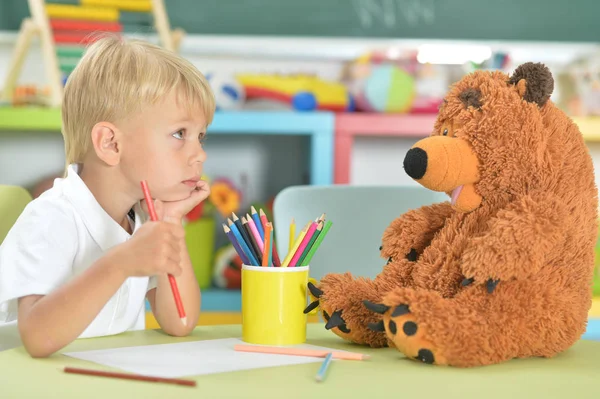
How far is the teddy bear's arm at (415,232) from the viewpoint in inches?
33.7

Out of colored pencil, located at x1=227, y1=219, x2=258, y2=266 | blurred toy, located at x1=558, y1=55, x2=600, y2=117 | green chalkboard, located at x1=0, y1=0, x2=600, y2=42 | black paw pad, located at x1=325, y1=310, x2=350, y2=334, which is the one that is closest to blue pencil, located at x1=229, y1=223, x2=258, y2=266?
colored pencil, located at x1=227, y1=219, x2=258, y2=266

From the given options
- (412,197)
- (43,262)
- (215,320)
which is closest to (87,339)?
(43,262)

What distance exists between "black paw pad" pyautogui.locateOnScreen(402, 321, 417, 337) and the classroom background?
148 centimetres

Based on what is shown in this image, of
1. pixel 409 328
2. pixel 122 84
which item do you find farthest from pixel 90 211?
pixel 409 328

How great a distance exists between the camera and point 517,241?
0.71 m

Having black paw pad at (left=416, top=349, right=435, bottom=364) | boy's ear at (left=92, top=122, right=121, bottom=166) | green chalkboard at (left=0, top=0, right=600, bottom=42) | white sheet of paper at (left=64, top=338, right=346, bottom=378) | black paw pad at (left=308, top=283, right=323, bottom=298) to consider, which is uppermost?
green chalkboard at (left=0, top=0, right=600, bottom=42)

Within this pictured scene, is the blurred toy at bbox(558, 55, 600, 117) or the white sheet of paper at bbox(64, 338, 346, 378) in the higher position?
the blurred toy at bbox(558, 55, 600, 117)

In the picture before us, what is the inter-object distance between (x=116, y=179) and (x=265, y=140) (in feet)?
5.14

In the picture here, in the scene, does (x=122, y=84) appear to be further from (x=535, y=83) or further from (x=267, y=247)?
(x=535, y=83)

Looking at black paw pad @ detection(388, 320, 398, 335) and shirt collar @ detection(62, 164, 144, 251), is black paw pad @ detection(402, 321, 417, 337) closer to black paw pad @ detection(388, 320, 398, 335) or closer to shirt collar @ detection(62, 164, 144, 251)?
black paw pad @ detection(388, 320, 398, 335)

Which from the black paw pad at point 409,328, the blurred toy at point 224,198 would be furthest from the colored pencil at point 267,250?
the blurred toy at point 224,198

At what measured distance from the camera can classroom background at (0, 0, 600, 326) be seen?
220 centimetres

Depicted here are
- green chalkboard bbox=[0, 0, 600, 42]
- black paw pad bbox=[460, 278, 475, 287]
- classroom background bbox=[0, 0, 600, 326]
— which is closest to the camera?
black paw pad bbox=[460, 278, 475, 287]

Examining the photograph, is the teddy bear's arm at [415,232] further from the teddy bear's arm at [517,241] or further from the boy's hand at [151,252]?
the boy's hand at [151,252]
